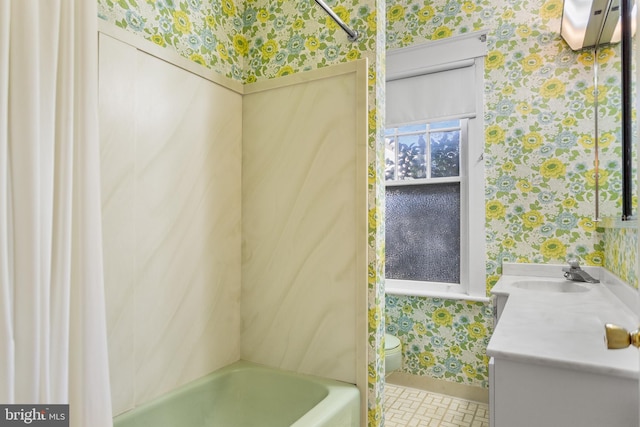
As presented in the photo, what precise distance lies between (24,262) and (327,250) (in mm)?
1052

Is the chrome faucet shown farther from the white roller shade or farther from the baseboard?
the white roller shade

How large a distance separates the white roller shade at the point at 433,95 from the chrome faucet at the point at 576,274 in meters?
1.17

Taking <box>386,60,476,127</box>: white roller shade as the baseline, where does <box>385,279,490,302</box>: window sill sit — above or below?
below

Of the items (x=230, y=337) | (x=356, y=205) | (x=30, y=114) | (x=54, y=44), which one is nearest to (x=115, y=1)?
(x=54, y=44)

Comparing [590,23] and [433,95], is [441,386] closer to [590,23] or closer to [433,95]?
[433,95]

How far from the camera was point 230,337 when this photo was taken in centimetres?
176

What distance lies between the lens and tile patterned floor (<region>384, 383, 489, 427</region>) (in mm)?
2361

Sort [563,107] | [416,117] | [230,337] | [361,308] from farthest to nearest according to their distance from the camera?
1. [416,117]
2. [563,107]
3. [230,337]
4. [361,308]

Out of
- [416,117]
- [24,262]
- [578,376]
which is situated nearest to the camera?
[24,262]

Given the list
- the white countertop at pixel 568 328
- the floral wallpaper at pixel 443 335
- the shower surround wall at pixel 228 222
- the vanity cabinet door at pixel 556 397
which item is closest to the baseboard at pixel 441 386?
the floral wallpaper at pixel 443 335

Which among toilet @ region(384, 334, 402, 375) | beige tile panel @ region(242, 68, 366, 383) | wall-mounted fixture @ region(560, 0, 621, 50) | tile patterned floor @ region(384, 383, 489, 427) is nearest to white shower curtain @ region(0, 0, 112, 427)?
beige tile panel @ region(242, 68, 366, 383)

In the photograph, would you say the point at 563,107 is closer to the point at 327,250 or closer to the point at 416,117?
the point at 416,117

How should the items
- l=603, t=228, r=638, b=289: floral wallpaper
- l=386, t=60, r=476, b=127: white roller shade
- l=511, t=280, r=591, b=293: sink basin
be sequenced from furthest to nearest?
l=386, t=60, r=476, b=127: white roller shade, l=511, t=280, r=591, b=293: sink basin, l=603, t=228, r=638, b=289: floral wallpaper

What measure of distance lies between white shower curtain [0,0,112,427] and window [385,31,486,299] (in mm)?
2386
